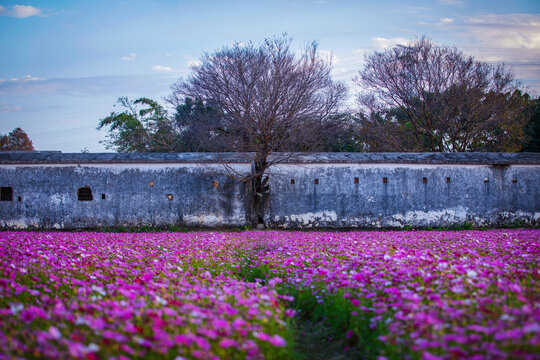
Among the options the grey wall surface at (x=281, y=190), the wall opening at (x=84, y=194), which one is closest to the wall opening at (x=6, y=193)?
the grey wall surface at (x=281, y=190)

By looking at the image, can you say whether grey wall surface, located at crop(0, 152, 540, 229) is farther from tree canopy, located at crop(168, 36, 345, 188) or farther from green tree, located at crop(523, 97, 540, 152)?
green tree, located at crop(523, 97, 540, 152)

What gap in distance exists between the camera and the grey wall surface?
57.3 feet

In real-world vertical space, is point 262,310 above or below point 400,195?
below

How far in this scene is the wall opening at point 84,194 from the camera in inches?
690

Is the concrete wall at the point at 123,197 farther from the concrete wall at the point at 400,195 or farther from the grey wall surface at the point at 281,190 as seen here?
the concrete wall at the point at 400,195

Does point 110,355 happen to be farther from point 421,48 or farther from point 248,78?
point 421,48

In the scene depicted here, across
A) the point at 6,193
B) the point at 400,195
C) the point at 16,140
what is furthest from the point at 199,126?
the point at 16,140

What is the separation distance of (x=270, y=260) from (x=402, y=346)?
3.94 metres

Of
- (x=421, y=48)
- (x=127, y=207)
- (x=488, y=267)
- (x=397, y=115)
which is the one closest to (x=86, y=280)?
(x=488, y=267)

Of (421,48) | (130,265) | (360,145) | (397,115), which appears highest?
(421,48)

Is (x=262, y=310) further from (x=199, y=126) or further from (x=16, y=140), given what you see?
(x=16, y=140)

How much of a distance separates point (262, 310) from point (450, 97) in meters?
26.7

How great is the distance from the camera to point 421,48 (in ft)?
88.1

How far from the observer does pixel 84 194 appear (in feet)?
57.6
